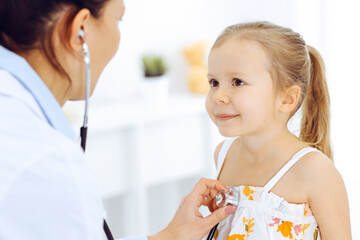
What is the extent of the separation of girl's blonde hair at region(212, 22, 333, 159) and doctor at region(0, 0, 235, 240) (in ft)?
1.29

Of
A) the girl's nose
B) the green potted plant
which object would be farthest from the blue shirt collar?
the green potted plant

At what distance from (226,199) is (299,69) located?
0.38m

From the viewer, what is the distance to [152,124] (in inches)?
103

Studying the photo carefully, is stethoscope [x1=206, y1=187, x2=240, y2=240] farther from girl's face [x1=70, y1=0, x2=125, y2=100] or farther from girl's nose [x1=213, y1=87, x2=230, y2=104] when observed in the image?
girl's face [x1=70, y1=0, x2=125, y2=100]

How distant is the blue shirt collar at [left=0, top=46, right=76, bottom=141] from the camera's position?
3.01ft

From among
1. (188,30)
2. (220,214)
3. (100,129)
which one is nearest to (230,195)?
(220,214)

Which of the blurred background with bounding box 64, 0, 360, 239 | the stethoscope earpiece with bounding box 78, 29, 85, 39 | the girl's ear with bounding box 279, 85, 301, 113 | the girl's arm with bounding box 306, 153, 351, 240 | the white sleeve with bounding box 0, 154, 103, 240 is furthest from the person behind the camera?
the blurred background with bounding box 64, 0, 360, 239

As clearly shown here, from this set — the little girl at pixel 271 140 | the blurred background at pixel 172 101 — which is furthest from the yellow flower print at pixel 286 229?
the blurred background at pixel 172 101

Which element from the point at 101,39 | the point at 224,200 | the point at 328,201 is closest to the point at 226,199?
the point at 224,200

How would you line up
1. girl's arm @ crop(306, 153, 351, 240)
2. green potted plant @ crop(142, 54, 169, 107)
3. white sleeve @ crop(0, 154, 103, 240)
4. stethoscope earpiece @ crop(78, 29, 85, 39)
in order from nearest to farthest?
white sleeve @ crop(0, 154, 103, 240) < stethoscope earpiece @ crop(78, 29, 85, 39) < girl's arm @ crop(306, 153, 351, 240) < green potted plant @ crop(142, 54, 169, 107)

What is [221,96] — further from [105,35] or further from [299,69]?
[105,35]

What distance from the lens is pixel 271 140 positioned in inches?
52.8

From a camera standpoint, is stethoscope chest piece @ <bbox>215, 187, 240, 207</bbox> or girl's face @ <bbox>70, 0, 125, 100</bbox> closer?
girl's face @ <bbox>70, 0, 125, 100</bbox>

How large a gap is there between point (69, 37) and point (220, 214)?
1.86 feet
